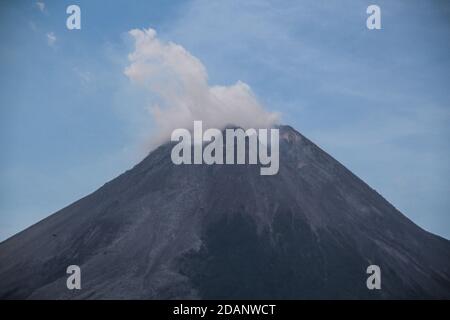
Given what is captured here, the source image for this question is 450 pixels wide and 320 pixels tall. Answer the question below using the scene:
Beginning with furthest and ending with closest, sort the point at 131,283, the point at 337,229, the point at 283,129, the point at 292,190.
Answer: the point at 283,129, the point at 292,190, the point at 337,229, the point at 131,283

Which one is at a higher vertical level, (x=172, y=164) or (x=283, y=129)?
(x=283, y=129)
